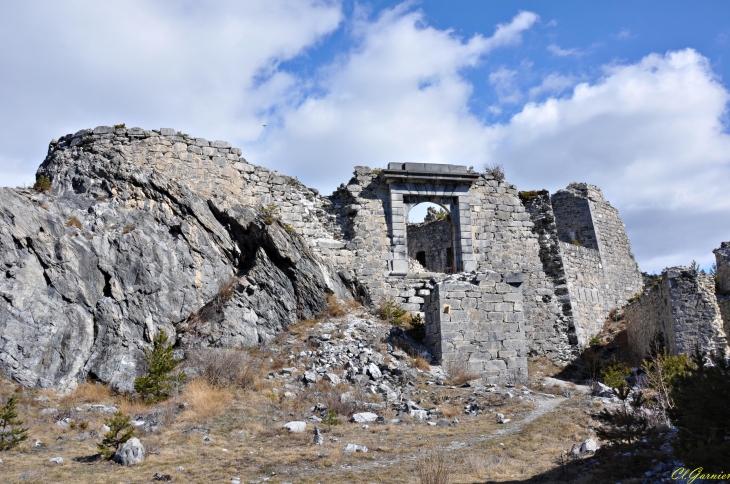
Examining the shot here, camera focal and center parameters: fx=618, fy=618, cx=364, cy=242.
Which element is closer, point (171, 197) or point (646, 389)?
point (646, 389)

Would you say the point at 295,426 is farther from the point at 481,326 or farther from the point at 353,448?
the point at 481,326

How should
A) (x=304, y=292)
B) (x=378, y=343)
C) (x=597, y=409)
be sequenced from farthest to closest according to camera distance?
(x=304, y=292) → (x=378, y=343) → (x=597, y=409)

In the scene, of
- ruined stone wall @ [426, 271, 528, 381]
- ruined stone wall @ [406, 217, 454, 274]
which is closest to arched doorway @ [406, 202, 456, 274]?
ruined stone wall @ [406, 217, 454, 274]

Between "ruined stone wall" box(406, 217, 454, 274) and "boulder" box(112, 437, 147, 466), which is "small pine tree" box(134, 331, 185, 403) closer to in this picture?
"boulder" box(112, 437, 147, 466)

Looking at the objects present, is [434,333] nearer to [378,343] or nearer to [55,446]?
[378,343]

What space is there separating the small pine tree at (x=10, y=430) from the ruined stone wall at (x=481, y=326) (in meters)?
8.08

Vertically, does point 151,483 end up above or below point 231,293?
below

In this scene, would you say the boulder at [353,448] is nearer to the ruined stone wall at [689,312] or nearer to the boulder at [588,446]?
the boulder at [588,446]

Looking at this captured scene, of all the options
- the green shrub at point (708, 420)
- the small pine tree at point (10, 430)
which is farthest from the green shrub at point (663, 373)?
the small pine tree at point (10, 430)

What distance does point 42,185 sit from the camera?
15055mm

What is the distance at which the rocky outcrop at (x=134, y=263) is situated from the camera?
11711 mm

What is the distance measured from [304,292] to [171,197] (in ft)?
13.2

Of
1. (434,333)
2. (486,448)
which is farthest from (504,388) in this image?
(486,448)

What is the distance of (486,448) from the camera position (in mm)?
8844
